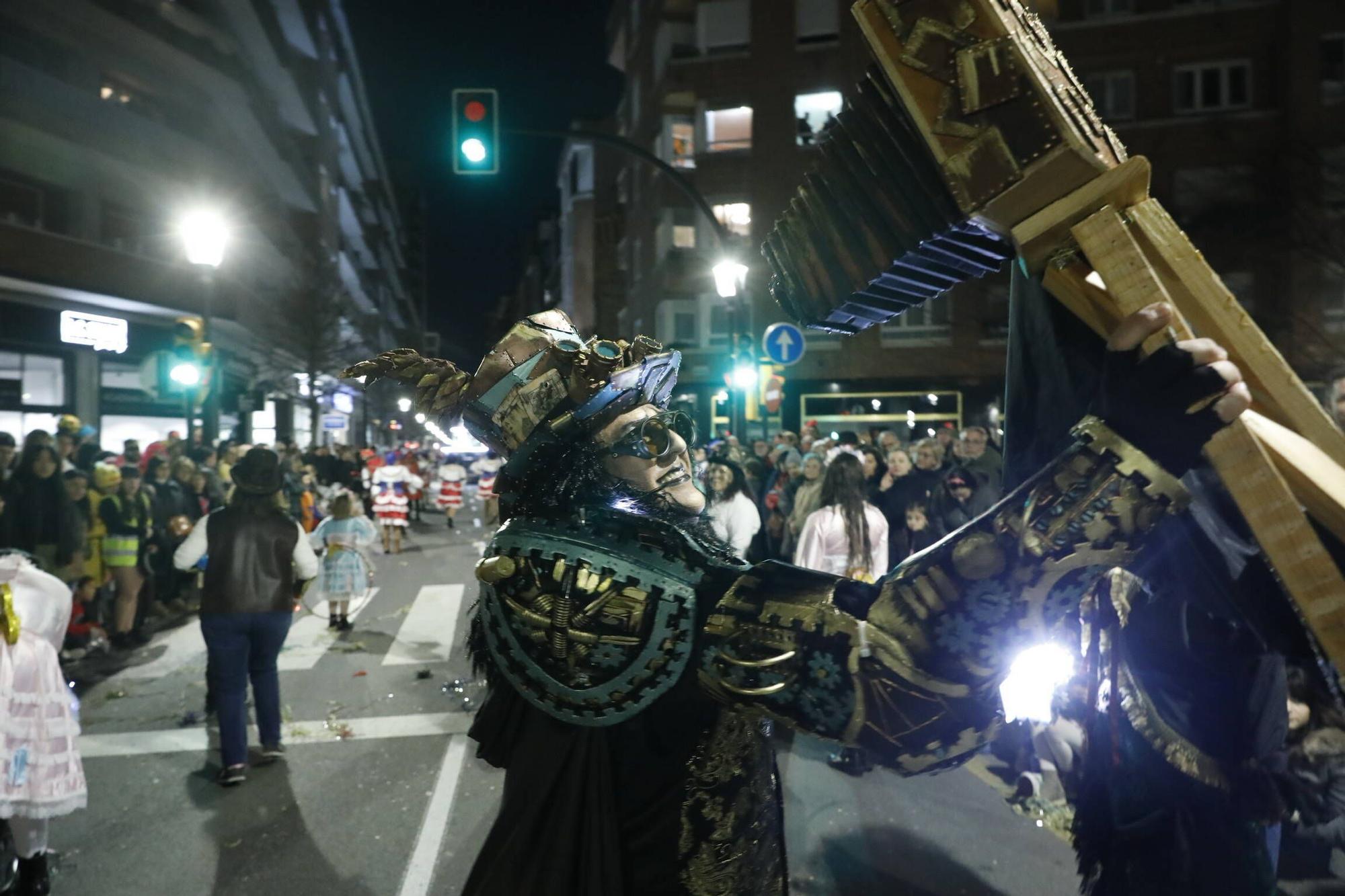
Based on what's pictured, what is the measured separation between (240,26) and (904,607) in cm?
3241

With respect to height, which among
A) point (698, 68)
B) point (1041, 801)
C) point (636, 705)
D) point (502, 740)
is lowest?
point (1041, 801)

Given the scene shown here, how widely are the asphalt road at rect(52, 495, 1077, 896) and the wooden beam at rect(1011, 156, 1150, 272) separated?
12.7 feet

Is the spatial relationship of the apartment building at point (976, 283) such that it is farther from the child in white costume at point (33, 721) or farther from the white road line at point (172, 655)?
the child in white costume at point (33, 721)

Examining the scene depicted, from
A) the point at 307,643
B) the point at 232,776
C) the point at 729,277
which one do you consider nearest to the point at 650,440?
the point at 232,776

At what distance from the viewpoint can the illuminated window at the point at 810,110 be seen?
27344mm

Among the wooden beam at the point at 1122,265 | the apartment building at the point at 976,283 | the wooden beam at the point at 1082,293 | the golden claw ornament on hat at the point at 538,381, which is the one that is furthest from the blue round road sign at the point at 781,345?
the wooden beam at the point at 1122,265

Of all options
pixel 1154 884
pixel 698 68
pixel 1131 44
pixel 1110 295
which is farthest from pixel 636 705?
pixel 698 68

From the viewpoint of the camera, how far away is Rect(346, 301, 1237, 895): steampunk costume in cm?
118

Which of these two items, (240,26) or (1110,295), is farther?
(240,26)

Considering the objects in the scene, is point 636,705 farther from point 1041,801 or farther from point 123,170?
point 123,170

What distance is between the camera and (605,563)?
1615 millimetres

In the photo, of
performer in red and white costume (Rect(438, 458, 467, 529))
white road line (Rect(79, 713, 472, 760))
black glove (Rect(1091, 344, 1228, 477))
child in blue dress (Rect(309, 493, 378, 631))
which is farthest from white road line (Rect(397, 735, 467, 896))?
performer in red and white costume (Rect(438, 458, 467, 529))

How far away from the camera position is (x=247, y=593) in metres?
5.55

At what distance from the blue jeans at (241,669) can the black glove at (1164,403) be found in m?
5.84
